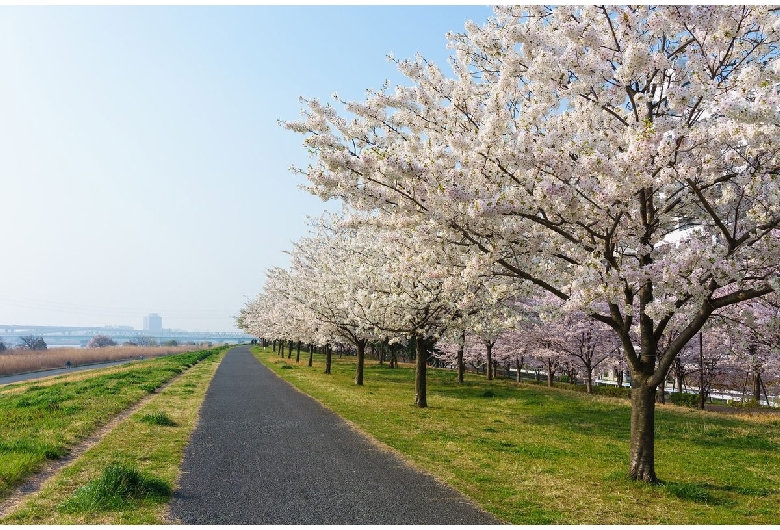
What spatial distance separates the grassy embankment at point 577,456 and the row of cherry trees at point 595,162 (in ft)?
4.84

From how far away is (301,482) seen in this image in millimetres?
10227

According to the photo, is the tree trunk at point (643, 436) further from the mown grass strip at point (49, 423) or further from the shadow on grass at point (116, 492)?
the mown grass strip at point (49, 423)

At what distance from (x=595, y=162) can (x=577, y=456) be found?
327 inches

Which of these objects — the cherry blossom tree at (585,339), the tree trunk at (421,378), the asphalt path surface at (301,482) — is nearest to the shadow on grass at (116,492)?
the asphalt path surface at (301,482)

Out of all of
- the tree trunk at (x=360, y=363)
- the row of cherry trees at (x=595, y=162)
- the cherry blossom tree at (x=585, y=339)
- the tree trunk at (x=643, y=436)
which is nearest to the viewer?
the row of cherry trees at (x=595, y=162)

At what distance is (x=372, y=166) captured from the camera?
35.0 ft

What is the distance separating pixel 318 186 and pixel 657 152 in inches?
251

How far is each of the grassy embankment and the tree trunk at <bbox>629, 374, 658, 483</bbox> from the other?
336mm

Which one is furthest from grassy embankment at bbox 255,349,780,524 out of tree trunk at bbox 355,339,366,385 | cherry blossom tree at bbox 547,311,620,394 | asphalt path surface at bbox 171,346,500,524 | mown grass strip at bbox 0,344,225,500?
cherry blossom tree at bbox 547,311,620,394

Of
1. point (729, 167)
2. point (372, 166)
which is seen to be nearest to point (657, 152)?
point (729, 167)

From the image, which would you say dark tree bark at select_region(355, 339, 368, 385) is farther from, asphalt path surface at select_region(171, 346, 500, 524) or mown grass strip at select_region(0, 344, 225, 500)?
asphalt path surface at select_region(171, 346, 500, 524)

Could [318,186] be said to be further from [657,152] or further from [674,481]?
[674,481]

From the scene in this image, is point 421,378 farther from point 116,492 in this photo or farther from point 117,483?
point 116,492

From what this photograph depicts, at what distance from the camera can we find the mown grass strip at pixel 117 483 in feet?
26.0
